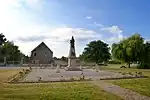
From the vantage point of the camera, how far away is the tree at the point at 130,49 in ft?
208

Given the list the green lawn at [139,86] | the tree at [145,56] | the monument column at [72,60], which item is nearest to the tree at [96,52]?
the tree at [145,56]

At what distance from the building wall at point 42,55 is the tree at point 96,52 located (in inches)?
595

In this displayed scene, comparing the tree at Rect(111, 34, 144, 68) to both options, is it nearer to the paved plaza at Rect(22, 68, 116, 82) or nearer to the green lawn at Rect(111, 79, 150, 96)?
the paved plaza at Rect(22, 68, 116, 82)

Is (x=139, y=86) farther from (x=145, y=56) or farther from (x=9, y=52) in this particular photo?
(x=9, y=52)

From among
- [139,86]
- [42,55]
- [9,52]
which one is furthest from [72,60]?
[9,52]

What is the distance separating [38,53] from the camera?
83500 mm

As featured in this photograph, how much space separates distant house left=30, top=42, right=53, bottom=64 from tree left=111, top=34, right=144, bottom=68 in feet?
82.1

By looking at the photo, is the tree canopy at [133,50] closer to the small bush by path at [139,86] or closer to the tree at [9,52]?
the tree at [9,52]

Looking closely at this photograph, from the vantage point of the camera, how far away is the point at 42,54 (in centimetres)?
8306

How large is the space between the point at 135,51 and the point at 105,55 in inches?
1060

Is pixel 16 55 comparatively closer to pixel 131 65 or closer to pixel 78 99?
pixel 131 65

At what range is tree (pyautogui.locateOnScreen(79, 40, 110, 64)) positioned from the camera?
89.6 metres

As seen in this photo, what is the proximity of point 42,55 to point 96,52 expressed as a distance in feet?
68.5

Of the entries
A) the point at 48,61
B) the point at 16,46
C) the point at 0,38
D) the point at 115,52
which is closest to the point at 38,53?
the point at 48,61
